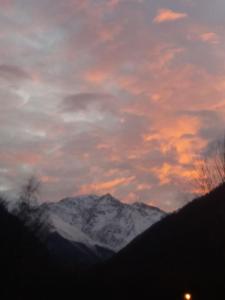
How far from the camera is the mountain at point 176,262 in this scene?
85375mm

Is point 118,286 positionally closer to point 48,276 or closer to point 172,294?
point 48,276

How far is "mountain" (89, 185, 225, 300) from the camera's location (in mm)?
85375

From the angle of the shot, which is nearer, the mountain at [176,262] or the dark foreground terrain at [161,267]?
the dark foreground terrain at [161,267]

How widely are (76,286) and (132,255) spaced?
27.1 m

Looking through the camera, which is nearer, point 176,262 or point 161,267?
point 176,262

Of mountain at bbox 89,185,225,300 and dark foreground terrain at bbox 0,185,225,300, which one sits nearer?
dark foreground terrain at bbox 0,185,225,300

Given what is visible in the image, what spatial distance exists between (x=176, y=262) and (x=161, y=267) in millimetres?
6216

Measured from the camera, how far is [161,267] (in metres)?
110

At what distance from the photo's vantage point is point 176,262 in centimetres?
10462

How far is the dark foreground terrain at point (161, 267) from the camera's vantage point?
272 feet

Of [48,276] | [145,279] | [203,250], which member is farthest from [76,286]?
[203,250]

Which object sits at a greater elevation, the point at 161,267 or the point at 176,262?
the point at 176,262

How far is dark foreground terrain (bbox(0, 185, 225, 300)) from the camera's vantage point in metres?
82.9

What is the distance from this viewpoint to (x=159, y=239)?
13100cm
